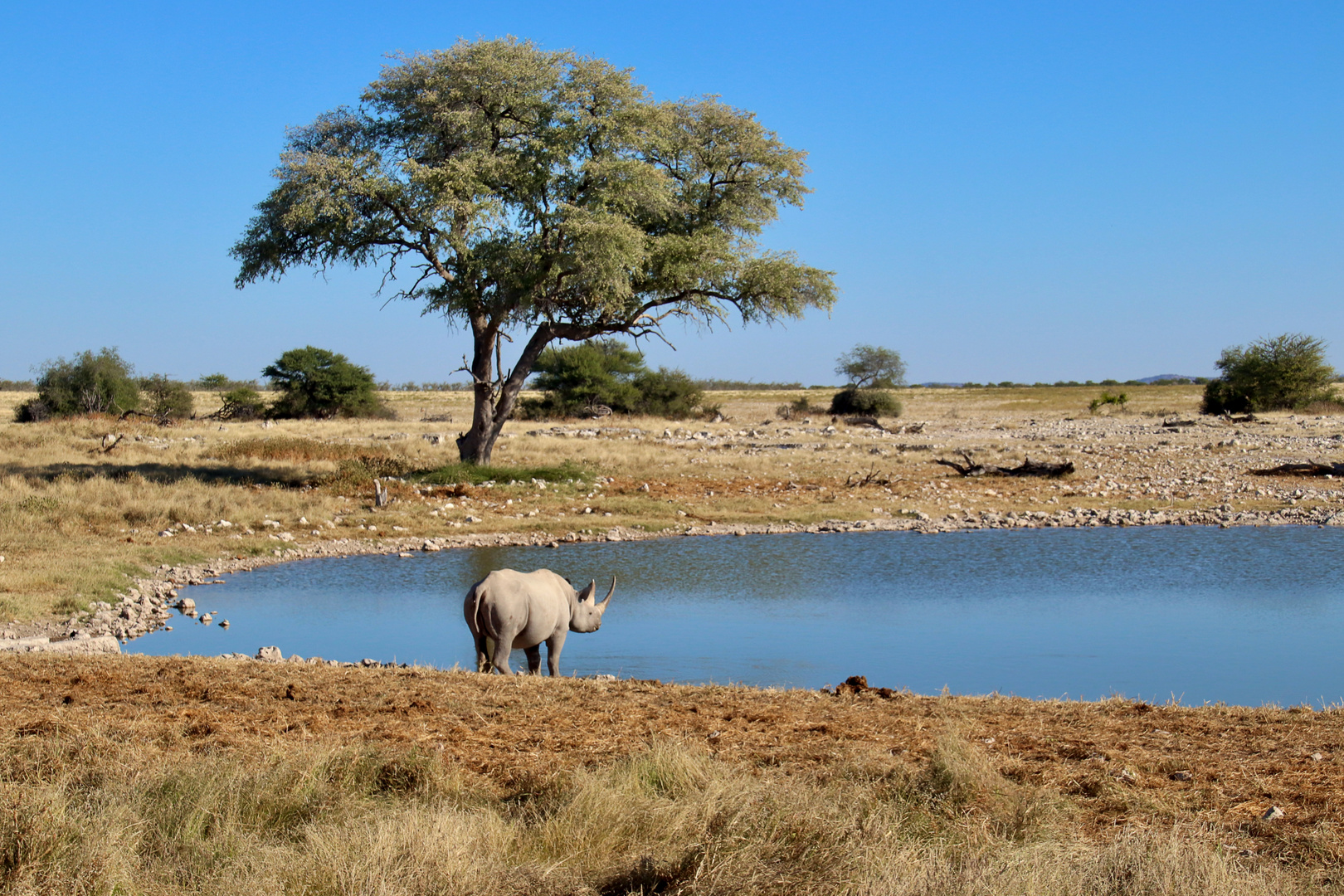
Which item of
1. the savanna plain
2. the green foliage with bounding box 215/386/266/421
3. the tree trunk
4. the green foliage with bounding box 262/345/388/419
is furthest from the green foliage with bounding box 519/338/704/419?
the savanna plain

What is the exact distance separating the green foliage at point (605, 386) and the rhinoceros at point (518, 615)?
42.6 m

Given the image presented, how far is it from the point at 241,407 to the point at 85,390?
6.60m

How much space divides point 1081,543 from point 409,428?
28.2 metres

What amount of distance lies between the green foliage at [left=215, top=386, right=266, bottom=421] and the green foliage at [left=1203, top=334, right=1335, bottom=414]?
151 ft

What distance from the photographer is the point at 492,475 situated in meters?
24.4

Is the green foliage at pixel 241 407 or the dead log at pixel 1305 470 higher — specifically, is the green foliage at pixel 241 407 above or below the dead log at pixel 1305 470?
above

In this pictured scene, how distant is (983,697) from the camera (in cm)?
809

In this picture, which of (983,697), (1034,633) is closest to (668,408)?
(1034,633)

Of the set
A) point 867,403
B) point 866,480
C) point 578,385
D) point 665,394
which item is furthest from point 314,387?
point 866,480

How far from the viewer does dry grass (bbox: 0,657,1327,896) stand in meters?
4.26

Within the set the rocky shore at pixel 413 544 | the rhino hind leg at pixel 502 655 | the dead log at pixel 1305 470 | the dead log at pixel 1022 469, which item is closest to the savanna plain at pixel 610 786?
the rocky shore at pixel 413 544

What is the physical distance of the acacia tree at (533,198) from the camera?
885 inches

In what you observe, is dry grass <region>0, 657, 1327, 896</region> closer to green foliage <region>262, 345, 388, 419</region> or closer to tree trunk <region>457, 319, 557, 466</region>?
tree trunk <region>457, 319, 557, 466</region>

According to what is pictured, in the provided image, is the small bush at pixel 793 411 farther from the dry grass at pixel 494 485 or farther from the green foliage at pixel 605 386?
the dry grass at pixel 494 485
